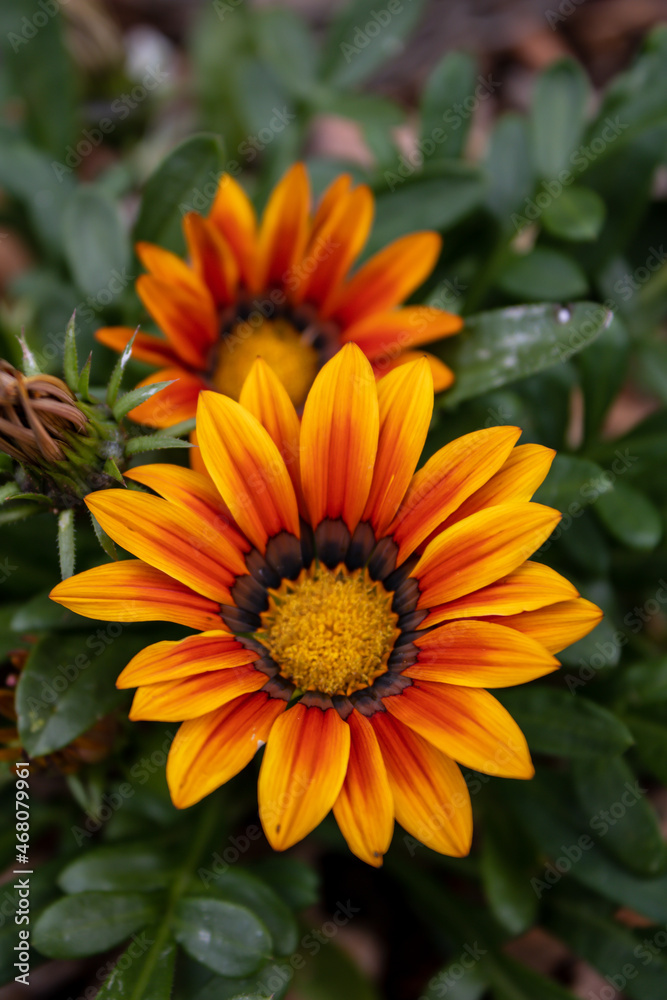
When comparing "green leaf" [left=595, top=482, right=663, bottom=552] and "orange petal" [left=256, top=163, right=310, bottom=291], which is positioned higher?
"orange petal" [left=256, top=163, right=310, bottom=291]

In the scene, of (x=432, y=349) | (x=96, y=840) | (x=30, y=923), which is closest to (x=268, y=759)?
(x=30, y=923)

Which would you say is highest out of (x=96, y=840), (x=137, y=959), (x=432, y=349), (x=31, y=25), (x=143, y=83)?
(x=31, y=25)

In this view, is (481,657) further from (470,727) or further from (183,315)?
(183,315)

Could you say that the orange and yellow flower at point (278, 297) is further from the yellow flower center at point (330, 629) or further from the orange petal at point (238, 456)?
the yellow flower center at point (330, 629)

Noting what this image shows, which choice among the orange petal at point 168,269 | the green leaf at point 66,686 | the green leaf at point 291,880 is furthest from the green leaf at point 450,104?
the green leaf at point 291,880

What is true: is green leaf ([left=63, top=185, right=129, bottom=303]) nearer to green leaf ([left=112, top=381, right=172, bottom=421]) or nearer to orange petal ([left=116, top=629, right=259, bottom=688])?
green leaf ([left=112, top=381, right=172, bottom=421])

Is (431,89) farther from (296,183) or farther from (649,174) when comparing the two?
(296,183)

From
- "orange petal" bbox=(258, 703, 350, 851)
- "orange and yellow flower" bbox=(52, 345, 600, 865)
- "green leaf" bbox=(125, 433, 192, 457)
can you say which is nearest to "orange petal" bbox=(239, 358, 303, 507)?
"orange and yellow flower" bbox=(52, 345, 600, 865)
